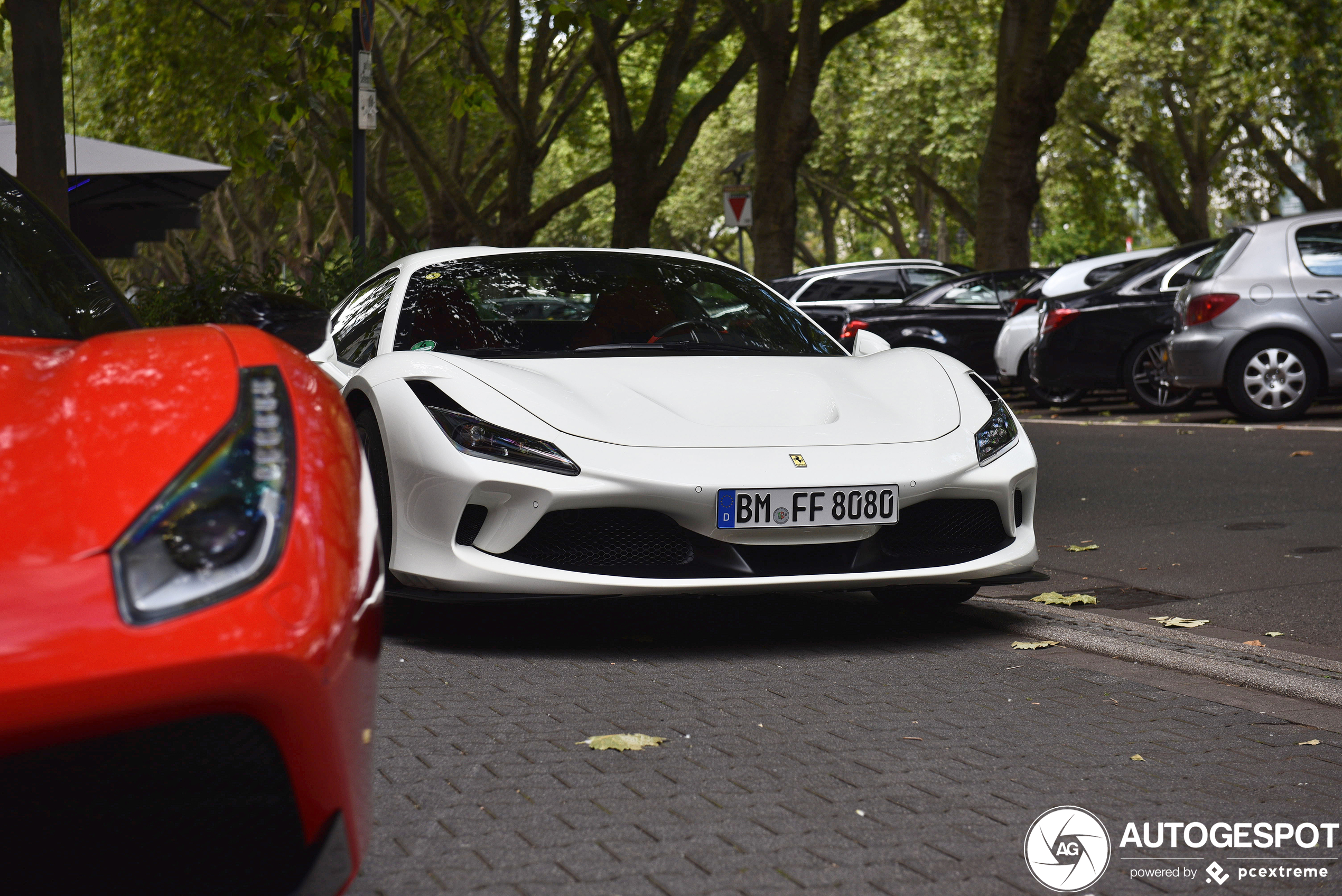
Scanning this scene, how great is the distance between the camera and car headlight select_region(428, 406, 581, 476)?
15.0 feet

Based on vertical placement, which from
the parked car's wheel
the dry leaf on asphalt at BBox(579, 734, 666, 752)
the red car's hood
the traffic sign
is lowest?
the parked car's wheel

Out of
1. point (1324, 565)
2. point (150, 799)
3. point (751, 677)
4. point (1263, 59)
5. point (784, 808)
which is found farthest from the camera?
point (1263, 59)

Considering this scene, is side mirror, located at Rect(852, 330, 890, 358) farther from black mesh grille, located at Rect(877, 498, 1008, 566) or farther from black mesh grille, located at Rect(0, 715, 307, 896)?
black mesh grille, located at Rect(0, 715, 307, 896)

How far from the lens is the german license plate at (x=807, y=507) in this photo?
4605 millimetres

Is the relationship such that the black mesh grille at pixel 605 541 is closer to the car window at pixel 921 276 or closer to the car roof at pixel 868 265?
the car roof at pixel 868 265

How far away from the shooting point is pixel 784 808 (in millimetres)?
3221

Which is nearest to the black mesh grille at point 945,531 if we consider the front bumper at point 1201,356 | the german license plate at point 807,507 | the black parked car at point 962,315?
the german license plate at point 807,507

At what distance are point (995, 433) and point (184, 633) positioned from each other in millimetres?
3716

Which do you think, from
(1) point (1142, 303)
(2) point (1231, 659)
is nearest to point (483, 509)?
(2) point (1231, 659)

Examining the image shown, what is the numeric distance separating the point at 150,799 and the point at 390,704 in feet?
6.84

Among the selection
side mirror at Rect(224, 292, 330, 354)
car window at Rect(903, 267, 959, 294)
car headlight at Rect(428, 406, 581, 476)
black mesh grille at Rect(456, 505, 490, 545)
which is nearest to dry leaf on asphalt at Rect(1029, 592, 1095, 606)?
car headlight at Rect(428, 406, 581, 476)

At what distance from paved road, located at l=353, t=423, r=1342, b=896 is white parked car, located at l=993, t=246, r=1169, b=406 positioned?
975cm

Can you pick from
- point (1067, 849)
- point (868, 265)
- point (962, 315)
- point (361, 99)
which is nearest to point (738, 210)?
point (868, 265)

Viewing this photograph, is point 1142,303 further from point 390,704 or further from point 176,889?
point 176,889
